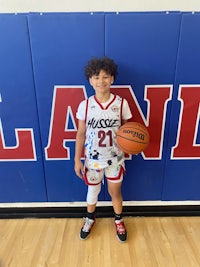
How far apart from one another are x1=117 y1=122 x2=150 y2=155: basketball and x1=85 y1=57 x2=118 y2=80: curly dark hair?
31 centimetres

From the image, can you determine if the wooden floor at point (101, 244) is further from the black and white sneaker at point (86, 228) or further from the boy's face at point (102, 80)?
the boy's face at point (102, 80)

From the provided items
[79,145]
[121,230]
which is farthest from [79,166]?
[121,230]

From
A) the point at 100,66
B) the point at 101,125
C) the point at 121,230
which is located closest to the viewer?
the point at 100,66

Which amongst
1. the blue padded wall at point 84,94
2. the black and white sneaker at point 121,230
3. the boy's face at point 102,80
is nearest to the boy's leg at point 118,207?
the black and white sneaker at point 121,230

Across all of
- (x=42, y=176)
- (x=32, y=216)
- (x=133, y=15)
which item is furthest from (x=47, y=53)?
(x=32, y=216)

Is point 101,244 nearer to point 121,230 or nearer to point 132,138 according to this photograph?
point 121,230

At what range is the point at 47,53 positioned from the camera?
1375 millimetres

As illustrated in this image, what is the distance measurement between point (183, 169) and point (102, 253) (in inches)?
30.3

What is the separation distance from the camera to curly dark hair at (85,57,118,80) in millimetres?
1255

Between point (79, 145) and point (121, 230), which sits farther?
point (121, 230)

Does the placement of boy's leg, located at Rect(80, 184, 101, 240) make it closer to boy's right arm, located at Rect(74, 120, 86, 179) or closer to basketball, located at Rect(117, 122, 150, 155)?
boy's right arm, located at Rect(74, 120, 86, 179)

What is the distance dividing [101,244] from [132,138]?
743mm

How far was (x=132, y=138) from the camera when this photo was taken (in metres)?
1.29

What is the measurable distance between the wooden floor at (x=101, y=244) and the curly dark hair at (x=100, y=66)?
3.45ft
